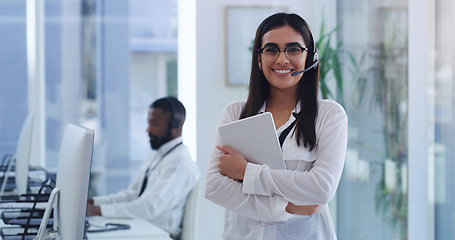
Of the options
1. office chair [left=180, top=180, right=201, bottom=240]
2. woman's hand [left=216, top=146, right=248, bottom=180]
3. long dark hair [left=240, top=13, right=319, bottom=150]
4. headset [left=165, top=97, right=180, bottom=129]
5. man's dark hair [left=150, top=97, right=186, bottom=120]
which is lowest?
office chair [left=180, top=180, right=201, bottom=240]

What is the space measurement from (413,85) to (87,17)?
2.89 m

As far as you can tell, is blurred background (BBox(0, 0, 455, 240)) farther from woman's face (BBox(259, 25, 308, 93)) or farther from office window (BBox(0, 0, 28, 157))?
woman's face (BBox(259, 25, 308, 93))

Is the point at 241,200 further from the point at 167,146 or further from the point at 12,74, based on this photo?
the point at 12,74

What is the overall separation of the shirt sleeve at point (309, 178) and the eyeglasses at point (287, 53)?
0.80ft

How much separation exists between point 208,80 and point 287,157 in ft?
9.80

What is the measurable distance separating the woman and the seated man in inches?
60.6

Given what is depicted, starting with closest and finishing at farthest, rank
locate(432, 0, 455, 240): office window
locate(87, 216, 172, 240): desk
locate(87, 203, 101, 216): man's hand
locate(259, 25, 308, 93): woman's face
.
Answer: locate(259, 25, 308, 93): woman's face, locate(87, 216, 172, 240): desk, locate(432, 0, 455, 240): office window, locate(87, 203, 101, 216): man's hand

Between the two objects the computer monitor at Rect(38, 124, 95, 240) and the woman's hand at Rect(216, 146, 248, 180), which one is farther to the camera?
the woman's hand at Rect(216, 146, 248, 180)

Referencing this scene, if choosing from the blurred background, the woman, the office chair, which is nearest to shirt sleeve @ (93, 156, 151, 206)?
Result: the office chair

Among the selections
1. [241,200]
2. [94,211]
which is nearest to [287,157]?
[241,200]

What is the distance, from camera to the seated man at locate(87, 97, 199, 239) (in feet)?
11.5

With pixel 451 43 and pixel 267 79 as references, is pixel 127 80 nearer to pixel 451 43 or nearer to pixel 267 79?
pixel 451 43

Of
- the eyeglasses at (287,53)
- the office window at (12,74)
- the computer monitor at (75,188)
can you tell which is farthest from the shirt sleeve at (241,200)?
the office window at (12,74)

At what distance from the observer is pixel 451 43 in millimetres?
3078
